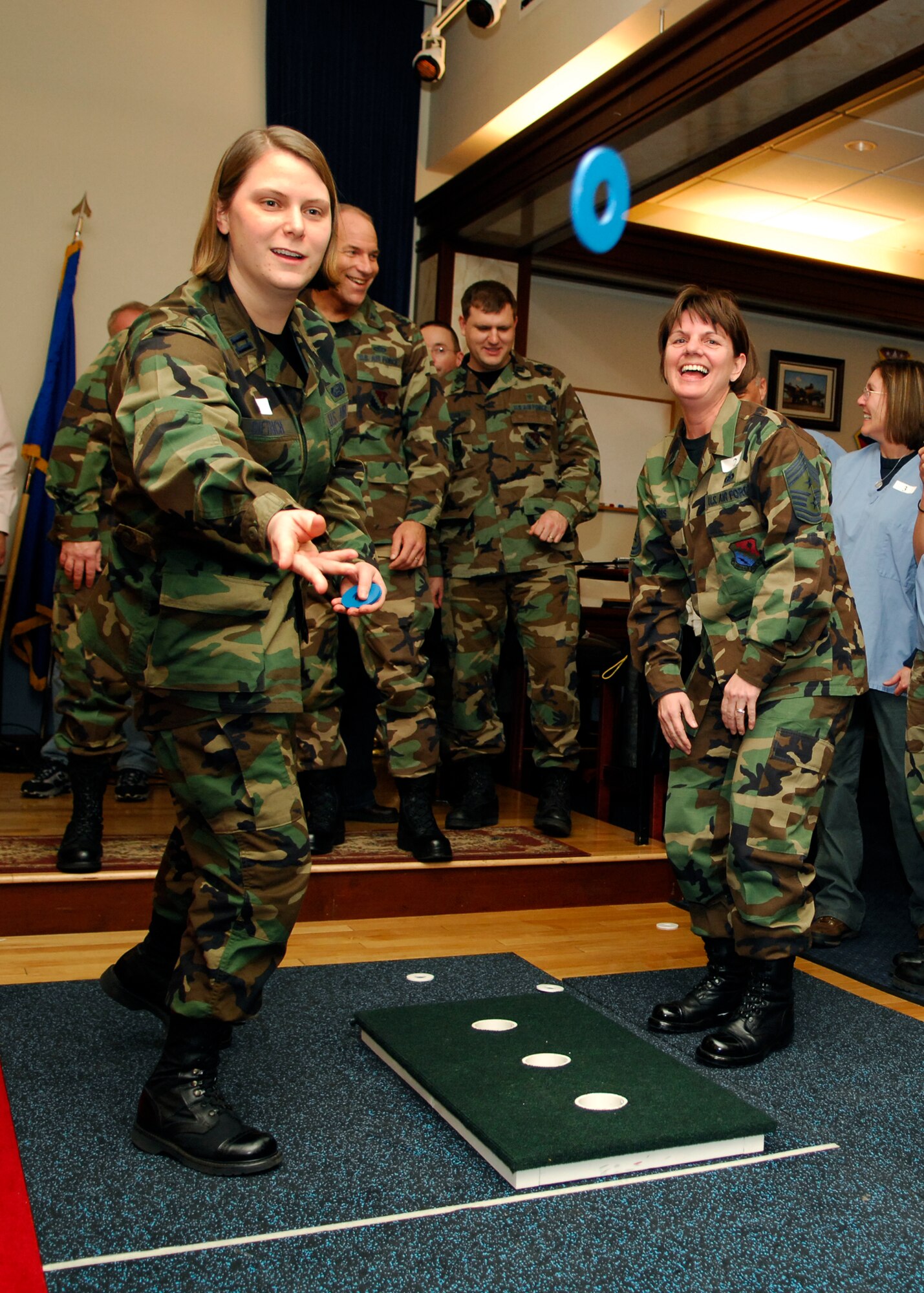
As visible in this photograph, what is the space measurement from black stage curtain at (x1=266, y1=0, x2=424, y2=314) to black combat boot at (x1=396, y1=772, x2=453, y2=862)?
9.59ft

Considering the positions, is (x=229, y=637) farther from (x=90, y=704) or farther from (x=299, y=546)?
(x=90, y=704)

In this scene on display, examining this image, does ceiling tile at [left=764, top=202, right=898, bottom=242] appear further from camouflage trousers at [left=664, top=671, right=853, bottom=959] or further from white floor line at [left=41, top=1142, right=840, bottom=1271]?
white floor line at [left=41, top=1142, right=840, bottom=1271]

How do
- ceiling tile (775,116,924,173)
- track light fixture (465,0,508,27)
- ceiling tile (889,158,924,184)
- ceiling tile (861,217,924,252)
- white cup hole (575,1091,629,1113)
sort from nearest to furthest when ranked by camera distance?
white cup hole (575,1091,629,1113) → track light fixture (465,0,508,27) → ceiling tile (775,116,924,173) → ceiling tile (889,158,924,184) → ceiling tile (861,217,924,252)

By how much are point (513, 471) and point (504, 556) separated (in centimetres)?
31

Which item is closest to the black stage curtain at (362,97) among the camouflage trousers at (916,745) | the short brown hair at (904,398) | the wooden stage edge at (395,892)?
the short brown hair at (904,398)

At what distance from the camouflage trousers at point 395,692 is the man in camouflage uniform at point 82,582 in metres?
0.54

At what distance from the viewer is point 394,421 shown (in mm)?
3277

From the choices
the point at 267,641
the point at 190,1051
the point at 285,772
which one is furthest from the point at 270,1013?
the point at 267,641

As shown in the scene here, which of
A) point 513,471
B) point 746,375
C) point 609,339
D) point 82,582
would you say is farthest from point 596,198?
point 82,582

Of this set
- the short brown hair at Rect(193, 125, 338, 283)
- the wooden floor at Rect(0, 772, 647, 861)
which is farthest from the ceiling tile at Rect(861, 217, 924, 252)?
the short brown hair at Rect(193, 125, 338, 283)

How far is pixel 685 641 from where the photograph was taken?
3805mm

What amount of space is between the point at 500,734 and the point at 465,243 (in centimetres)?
288

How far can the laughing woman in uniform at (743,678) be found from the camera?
219cm

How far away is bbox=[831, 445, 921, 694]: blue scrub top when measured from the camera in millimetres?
3053
